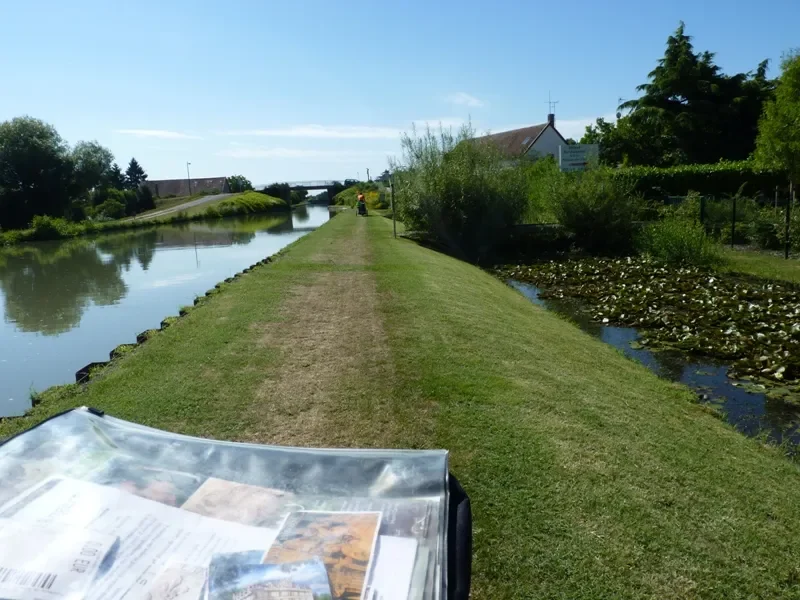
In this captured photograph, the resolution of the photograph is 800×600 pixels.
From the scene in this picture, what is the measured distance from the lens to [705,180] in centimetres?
2822

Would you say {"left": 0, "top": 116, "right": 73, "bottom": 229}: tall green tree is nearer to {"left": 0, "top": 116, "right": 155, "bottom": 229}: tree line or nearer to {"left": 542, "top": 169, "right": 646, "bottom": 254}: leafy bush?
{"left": 0, "top": 116, "right": 155, "bottom": 229}: tree line

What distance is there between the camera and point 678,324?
10102mm

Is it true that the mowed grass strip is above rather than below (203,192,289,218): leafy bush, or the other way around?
below

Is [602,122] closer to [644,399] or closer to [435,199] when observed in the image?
[435,199]

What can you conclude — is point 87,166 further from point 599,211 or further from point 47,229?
point 599,211

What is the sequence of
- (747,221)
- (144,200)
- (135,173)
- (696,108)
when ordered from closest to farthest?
1. (747,221)
2. (696,108)
3. (144,200)
4. (135,173)

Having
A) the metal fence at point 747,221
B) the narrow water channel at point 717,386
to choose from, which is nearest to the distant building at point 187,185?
the metal fence at point 747,221

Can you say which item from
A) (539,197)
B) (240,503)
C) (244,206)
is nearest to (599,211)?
(539,197)

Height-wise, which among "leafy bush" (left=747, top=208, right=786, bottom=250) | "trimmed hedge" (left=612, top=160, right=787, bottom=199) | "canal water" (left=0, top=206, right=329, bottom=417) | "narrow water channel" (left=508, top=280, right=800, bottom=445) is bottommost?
"narrow water channel" (left=508, top=280, right=800, bottom=445)

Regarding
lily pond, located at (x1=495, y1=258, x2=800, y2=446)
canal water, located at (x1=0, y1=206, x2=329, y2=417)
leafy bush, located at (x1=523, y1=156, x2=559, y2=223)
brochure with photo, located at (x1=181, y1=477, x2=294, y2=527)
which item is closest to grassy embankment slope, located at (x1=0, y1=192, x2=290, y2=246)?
canal water, located at (x1=0, y1=206, x2=329, y2=417)

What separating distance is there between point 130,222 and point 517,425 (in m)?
48.6

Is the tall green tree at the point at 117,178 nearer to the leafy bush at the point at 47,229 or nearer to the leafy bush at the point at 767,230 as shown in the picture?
the leafy bush at the point at 47,229

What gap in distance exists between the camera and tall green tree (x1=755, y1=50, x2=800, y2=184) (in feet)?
51.9

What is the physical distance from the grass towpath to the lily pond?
0.79 meters
